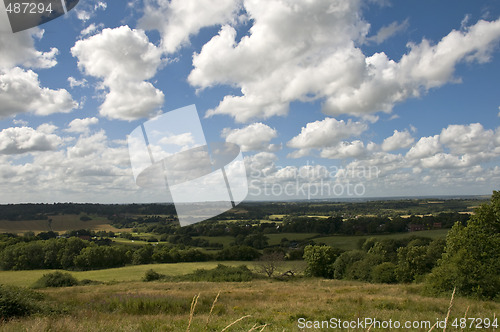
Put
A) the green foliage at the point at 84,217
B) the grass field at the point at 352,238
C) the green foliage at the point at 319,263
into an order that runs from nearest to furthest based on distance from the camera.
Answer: the green foliage at the point at 319,263 → the grass field at the point at 352,238 → the green foliage at the point at 84,217

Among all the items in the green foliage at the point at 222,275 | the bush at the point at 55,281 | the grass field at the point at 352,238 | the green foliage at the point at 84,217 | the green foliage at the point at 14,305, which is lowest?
the grass field at the point at 352,238

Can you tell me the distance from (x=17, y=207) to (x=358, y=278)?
12554 cm

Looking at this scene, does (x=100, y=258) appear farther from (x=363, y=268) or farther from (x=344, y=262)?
(x=363, y=268)

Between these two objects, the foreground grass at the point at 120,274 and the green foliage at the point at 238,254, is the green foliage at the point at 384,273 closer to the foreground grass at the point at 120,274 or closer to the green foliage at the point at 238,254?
the foreground grass at the point at 120,274

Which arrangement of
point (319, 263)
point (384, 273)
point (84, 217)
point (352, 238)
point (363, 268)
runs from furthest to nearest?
1. point (84, 217)
2. point (352, 238)
3. point (319, 263)
4. point (363, 268)
5. point (384, 273)

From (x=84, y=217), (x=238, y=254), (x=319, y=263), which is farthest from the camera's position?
(x=84, y=217)

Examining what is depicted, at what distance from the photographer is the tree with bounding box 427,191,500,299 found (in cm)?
2064

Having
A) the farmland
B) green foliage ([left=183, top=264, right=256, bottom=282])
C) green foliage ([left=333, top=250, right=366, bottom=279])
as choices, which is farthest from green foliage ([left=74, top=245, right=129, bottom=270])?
green foliage ([left=333, top=250, right=366, bottom=279])

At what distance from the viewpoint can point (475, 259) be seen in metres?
21.8

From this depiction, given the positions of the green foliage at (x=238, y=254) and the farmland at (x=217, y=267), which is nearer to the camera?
the farmland at (x=217, y=267)

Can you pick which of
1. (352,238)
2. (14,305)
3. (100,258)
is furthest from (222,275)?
(352,238)

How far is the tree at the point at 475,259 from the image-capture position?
20.6m

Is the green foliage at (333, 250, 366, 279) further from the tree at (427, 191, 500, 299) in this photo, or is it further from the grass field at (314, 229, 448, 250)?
the tree at (427, 191, 500, 299)

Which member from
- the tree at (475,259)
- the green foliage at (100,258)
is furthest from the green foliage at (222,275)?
the tree at (475,259)
